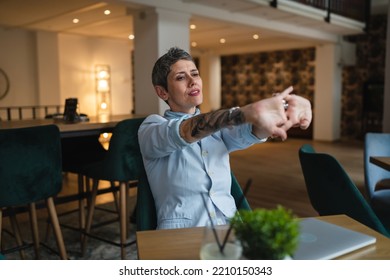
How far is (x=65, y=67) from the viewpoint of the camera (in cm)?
1009

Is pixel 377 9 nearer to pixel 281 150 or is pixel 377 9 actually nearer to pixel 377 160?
pixel 281 150

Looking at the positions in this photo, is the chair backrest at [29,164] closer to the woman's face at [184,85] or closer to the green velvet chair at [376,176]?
the woman's face at [184,85]

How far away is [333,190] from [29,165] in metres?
1.66

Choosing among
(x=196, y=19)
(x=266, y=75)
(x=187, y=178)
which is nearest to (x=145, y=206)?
(x=187, y=178)

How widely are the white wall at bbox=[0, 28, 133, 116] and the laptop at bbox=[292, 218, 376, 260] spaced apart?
933 centimetres

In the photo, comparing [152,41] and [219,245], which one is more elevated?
[152,41]

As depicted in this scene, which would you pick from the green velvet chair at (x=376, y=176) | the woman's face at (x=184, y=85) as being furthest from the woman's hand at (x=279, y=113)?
the green velvet chair at (x=376, y=176)

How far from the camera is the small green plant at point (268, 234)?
0.70m

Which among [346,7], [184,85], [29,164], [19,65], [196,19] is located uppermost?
[346,7]

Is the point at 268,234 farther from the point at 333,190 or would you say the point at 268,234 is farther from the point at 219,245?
the point at 333,190

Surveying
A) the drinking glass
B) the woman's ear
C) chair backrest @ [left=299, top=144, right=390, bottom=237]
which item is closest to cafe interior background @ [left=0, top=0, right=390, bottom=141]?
chair backrest @ [left=299, top=144, right=390, bottom=237]

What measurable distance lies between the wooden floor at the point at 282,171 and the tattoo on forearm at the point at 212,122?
2988mm

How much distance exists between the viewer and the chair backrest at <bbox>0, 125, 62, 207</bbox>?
2154 millimetres
